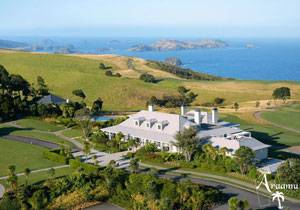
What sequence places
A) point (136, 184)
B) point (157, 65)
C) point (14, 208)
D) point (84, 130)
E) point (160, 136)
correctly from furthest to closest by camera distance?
point (157, 65), point (84, 130), point (160, 136), point (136, 184), point (14, 208)

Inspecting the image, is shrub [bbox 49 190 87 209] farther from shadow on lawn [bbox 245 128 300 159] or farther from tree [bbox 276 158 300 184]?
shadow on lawn [bbox 245 128 300 159]

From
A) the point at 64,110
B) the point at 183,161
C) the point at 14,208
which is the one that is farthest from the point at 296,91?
the point at 14,208

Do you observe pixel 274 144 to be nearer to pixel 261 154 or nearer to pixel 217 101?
pixel 261 154

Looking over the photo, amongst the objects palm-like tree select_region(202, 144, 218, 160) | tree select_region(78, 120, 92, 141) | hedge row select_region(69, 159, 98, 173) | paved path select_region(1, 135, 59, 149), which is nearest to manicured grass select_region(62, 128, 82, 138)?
tree select_region(78, 120, 92, 141)

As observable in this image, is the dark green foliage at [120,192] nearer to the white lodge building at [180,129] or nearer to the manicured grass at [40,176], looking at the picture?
the manicured grass at [40,176]

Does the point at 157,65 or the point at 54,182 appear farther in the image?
the point at 157,65

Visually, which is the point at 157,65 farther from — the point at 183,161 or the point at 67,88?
the point at 183,161

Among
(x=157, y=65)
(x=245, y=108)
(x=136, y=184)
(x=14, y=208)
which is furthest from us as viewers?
(x=157, y=65)
